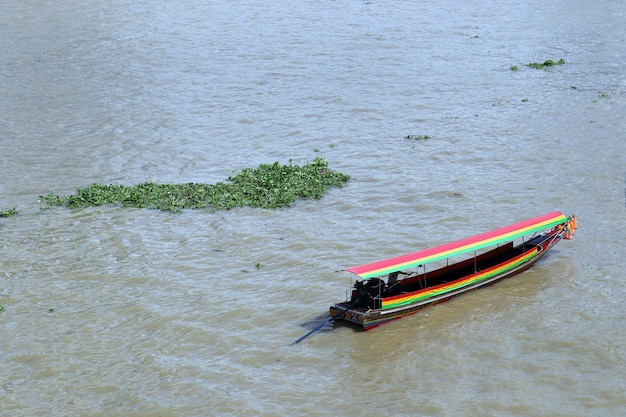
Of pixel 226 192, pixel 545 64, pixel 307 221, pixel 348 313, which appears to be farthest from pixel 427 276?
pixel 545 64

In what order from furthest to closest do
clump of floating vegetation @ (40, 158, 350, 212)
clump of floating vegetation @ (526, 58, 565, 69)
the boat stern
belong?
1. clump of floating vegetation @ (526, 58, 565, 69)
2. clump of floating vegetation @ (40, 158, 350, 212)
3. the boat stern

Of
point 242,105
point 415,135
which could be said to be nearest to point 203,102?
point 242,105

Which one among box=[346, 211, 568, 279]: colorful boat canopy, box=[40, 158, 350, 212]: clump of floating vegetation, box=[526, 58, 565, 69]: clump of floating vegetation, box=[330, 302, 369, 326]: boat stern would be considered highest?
box=[526, 58, 565, 69]: clump of floating vegetation

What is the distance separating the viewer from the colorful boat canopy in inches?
463

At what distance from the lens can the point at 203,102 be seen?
22641 mm

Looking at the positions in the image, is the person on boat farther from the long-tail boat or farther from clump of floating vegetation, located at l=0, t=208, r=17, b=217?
clump of floating vegetation, located at l=0, t=208, r=17, b=217

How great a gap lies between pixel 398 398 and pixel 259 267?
13.8 ft

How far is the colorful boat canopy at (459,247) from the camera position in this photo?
1175 cm

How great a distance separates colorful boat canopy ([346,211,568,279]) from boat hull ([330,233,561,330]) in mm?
299

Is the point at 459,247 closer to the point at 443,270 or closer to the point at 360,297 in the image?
the point at 443,270

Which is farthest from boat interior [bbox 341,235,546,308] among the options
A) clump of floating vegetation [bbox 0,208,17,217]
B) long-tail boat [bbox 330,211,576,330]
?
clump of floating vegetation [bbox 0,208,17,217]

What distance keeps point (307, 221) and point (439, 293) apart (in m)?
3.72

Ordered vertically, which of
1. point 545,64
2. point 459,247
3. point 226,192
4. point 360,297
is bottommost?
point 360,297

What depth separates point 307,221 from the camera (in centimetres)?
1523
